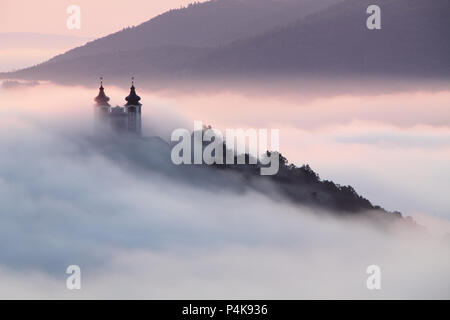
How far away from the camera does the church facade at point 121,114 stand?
10656 cm

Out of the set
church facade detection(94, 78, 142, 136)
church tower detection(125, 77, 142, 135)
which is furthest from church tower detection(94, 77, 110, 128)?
church tower detection(125, 77, 142, 135)

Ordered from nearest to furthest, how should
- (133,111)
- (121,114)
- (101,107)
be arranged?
1. (121,114)
2. (101,107)
3. (133,111)

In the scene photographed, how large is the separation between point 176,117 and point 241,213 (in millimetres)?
29103

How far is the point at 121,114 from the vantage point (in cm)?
10681

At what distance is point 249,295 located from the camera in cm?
8462

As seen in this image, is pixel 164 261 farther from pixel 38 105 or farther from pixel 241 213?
pixel 38 105

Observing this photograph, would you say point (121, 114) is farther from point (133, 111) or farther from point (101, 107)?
point (101, 107)

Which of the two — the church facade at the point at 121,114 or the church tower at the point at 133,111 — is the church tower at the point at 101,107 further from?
the church tower at the point at 133,111

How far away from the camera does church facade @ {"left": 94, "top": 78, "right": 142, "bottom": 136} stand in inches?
4195

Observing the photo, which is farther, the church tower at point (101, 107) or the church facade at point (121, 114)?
the church tower at point (101, 107)

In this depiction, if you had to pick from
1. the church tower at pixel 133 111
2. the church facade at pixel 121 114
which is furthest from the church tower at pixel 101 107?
the church tower at pixel 133 111

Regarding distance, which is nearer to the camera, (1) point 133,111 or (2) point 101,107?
(2) point 101,107

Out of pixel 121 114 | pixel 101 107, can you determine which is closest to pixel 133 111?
pixel 121 114
